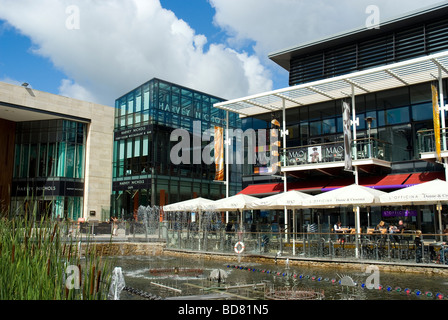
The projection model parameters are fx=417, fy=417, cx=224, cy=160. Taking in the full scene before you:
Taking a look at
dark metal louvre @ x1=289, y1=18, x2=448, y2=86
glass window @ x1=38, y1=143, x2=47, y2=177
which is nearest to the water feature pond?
dark metal louvre @ x1=289, y1=18, x2=448, y2=86

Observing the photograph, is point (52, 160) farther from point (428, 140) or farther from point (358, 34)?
point (428, 140)

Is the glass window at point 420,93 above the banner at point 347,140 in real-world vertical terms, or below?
above

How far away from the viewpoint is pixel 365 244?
15.7 metres

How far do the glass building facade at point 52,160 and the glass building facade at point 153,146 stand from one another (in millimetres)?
3398

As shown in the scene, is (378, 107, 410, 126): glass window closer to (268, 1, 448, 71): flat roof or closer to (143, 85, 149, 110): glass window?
(268, 1, 448, 71): flat roof

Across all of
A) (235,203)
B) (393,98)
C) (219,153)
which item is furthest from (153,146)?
(393,98)

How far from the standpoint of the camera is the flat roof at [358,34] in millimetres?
21214

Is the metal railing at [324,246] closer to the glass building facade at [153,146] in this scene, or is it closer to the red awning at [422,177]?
the red awning at [422,177]

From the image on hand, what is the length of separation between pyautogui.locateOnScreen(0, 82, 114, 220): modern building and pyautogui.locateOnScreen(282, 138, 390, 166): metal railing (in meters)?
22.5

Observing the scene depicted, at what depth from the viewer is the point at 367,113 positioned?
2319cm

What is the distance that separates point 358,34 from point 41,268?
22.8 m

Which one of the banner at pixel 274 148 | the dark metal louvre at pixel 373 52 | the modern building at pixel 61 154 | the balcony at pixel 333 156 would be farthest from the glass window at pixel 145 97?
the balcony at pixel 333 156

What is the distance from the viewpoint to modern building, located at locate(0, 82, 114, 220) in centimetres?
3838

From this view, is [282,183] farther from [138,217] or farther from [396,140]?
[138,217]
